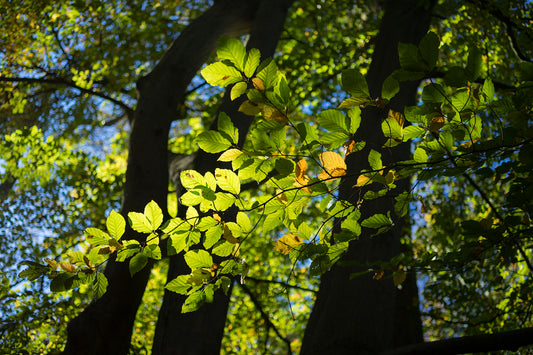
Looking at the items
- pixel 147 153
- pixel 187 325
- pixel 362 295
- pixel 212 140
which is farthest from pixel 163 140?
pixel 212 140

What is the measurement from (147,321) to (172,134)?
4.62 metres

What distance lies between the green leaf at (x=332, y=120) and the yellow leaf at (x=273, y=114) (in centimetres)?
10

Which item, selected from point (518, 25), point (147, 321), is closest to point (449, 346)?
point (518, 25)

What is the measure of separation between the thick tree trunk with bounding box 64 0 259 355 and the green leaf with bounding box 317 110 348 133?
224cm

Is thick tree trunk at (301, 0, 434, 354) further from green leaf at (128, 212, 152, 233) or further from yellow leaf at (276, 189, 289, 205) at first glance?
green leaf at (128, 212, 152, 233)

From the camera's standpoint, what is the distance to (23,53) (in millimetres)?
6766

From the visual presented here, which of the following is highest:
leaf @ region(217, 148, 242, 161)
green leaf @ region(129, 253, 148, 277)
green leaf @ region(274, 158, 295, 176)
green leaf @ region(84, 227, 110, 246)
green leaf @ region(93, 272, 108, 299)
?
leaf @ region(217, 148, 242, 161)

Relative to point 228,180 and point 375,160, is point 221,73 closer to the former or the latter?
point 228,180

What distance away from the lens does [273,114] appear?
1.10m

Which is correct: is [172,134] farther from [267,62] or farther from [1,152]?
[267,62]

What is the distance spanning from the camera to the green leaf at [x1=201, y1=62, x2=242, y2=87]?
1.05m

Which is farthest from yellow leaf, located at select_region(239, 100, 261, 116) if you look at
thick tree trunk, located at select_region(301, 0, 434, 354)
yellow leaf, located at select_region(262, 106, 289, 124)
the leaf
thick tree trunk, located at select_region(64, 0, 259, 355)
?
thick tree trunk, located at select_region(64, 0, 259, 355)

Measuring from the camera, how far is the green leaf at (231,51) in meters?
1.01

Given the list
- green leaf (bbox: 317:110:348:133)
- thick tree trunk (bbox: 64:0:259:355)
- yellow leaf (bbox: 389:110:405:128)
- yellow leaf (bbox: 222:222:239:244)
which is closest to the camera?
green leaf (bbox: 317:110:348:133)
